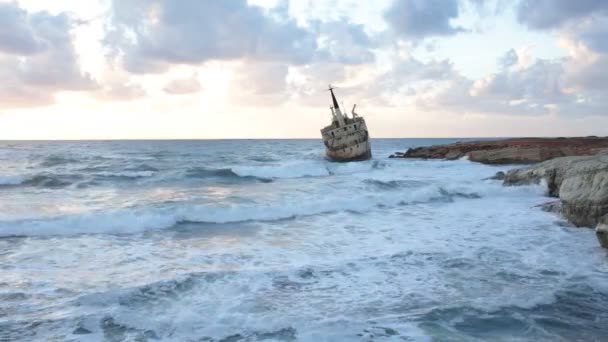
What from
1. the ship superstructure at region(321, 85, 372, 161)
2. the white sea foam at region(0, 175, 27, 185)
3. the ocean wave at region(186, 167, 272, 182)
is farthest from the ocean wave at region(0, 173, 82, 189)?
the ship superstructure at region(321, 85, 372, 161)

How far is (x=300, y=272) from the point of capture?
333 inches

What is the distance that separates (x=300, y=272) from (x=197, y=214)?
753 cm

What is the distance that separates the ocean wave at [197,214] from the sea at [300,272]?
7cm

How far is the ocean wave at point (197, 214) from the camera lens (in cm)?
1299

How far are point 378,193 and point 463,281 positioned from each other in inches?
451

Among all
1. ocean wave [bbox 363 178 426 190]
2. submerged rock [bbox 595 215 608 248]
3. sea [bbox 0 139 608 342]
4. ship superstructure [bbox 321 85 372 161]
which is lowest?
sea [bbox 0 139 608 342]

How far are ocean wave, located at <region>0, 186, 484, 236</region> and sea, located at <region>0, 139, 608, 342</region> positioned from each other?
7 cm

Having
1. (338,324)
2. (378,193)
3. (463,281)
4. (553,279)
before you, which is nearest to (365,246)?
(463,281)

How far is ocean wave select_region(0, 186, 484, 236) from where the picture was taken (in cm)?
1299

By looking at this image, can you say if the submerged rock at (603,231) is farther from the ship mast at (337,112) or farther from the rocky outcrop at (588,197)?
the ship mast at (337,112)

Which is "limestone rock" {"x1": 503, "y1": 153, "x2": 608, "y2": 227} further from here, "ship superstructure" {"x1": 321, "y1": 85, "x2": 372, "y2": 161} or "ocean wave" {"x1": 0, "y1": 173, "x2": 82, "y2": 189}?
"ship superstructure" {"x1": 321, "y1": 85, "x2": 372, "y2": 161}

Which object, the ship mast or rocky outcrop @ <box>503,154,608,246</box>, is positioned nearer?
rocky outcrop @ <box>503,154,608,246</box>

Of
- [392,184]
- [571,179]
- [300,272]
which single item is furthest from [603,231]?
[392,184]

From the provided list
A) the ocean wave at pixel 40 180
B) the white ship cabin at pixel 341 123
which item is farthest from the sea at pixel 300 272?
the white ship cabin at pixel 341 123
